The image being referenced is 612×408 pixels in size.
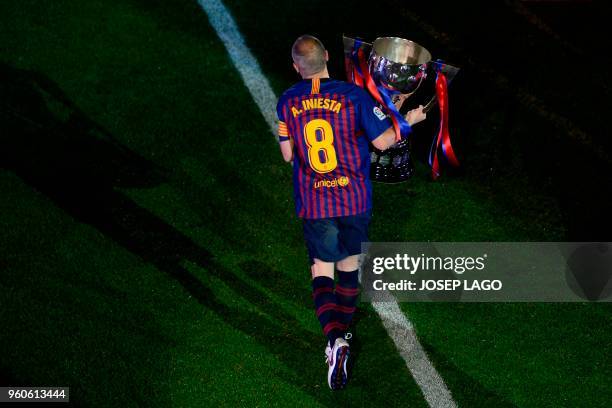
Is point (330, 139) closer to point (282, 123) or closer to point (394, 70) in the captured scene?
point (282, 123)

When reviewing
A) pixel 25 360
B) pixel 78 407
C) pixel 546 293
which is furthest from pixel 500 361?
pixel 25 360

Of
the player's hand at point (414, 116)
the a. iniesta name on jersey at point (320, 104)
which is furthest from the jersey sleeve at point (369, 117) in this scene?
the player's hand at point (414, 116)

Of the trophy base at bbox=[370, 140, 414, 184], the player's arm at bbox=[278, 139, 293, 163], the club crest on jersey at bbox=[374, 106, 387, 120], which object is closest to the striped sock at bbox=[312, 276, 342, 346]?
the player's arm at bbox=[278, 139, 293, 163]

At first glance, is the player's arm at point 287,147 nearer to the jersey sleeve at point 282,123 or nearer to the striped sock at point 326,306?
the jersey sleeve at point 282,123

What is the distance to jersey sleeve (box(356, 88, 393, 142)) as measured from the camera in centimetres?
519

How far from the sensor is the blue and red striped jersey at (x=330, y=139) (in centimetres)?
520

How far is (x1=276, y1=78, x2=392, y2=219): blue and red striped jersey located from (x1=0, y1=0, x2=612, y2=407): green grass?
1077 millimetres

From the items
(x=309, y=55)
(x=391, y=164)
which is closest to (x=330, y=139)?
(x=309, y=55)

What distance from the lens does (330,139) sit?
5.24 m

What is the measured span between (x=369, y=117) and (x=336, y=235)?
815 mm

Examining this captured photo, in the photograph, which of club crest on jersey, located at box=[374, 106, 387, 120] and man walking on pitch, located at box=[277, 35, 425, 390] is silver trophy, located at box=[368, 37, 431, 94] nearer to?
man walking on pitch, located at box=[277, 35, 425, 390]

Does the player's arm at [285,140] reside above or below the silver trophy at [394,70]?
below

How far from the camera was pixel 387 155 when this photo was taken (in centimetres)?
604

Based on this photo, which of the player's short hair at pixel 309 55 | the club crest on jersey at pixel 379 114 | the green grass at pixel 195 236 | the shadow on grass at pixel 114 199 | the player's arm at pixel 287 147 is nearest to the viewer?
the player's short hair at pixel 309 55
